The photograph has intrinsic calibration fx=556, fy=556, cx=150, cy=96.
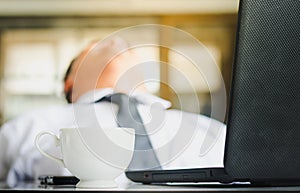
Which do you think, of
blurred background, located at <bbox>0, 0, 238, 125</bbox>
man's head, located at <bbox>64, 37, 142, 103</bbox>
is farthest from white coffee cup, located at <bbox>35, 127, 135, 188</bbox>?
blurred background, located at <bbox>0, 0, 238, 125</bbox>

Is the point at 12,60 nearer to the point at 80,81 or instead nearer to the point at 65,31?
the point at 65,31

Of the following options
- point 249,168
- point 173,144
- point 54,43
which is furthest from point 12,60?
point 249,168

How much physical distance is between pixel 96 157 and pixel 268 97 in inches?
8.9

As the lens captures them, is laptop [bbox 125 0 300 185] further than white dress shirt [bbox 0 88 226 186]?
No

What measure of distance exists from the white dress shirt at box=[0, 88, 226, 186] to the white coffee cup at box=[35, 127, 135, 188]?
0.12 meters

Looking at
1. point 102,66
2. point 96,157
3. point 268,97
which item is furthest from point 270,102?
point 102,66

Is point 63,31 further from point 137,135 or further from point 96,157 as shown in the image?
point 96,157

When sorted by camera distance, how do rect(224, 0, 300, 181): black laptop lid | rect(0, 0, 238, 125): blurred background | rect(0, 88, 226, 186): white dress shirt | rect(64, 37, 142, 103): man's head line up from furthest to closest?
rect(0, 0, 238, 125): blurred background
rect(64, 37, 142, 103): man's head
rect(0, 88, 226, 186): white dress shirt
rect(224, 0, 300, 181): black laptop lid

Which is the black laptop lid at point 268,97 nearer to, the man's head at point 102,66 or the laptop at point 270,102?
the laptop at point 270,102

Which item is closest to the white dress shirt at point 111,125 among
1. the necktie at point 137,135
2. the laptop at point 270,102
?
the necktie at point 137,135

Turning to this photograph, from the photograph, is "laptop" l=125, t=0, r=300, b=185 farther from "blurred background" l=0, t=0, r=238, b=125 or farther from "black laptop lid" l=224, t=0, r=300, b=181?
"blurred background" l=0, t=0, r=238, b=125

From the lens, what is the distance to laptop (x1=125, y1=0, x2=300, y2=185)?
62 cm

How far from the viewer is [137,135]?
3.25 ft

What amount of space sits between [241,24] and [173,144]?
40 cm
